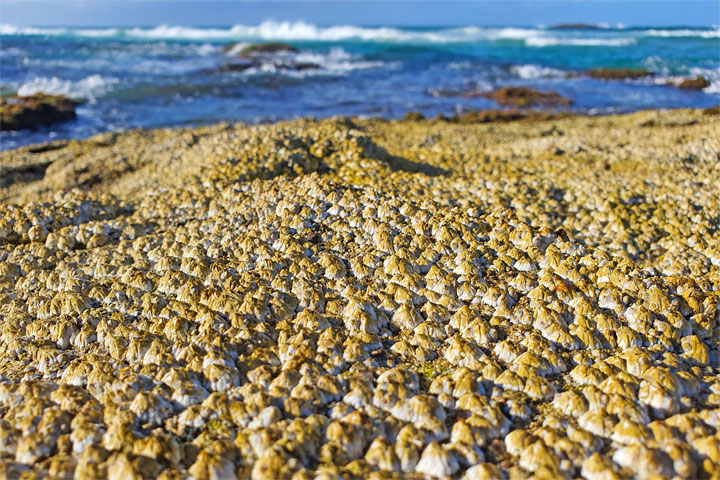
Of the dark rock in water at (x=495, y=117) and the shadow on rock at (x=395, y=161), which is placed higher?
the shadow on rock at (x=395, y=161)

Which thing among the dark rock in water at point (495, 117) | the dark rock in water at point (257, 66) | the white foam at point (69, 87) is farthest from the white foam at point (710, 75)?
the white foam at point (69, 87)

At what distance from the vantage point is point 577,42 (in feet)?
282

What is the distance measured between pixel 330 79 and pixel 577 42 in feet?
184

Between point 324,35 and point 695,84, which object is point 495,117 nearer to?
point 695,84

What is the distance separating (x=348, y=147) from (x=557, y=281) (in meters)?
6.28

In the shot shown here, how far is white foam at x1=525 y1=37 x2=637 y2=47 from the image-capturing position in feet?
266

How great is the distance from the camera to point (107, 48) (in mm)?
78062

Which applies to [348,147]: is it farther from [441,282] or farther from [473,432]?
[473,432]

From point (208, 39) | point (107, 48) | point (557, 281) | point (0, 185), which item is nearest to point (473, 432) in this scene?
point (557, 281)

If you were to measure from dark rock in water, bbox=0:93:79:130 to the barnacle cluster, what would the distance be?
2538 centimetres

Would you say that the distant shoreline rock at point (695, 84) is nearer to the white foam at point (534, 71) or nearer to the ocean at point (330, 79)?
the ocean at point (330, 79)

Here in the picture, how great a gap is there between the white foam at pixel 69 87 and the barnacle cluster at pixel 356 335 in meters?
38.9

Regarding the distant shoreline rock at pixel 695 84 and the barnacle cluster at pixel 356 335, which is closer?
the barnacle cluster at pixel 356 335

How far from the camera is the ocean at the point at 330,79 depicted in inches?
1415
